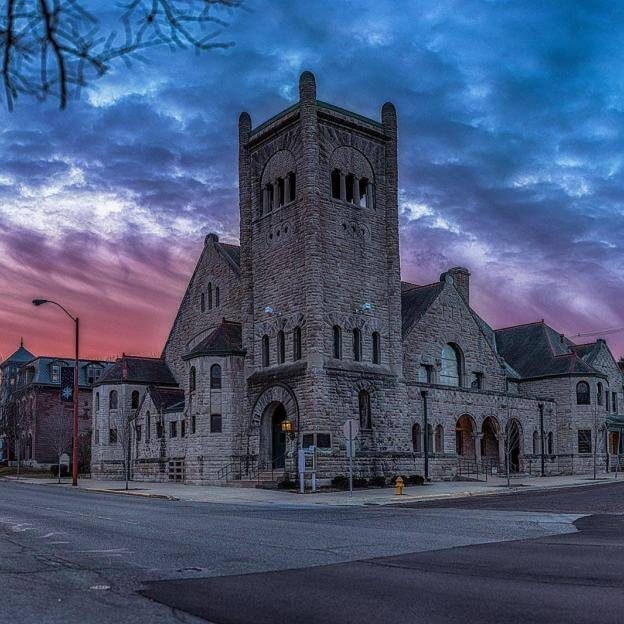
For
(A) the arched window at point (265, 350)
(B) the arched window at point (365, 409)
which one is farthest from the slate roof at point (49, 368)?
(B) the arched window at point (365, 409)

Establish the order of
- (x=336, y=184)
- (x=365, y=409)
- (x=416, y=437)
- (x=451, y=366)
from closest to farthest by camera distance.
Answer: (x=365, y=409) → (x=336, y=184) → (x=416, y=437) → (x=451, y=366)

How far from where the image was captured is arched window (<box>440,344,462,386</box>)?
1916 inches

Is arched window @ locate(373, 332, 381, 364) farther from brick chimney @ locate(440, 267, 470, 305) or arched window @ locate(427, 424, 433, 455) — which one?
brick chimney @ locate(440, 267, 470, 305)

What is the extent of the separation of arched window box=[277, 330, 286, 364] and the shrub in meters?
7.09

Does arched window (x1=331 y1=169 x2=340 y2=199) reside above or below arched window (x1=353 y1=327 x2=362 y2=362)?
above

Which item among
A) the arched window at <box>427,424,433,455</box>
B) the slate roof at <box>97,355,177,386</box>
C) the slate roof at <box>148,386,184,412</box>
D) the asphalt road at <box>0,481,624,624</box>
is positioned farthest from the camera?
the slate roof at <box>97,355,177,386</box>

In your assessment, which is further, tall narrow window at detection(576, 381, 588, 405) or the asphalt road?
tall narrow window at detection(576, 381, 588, 405)

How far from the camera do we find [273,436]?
4269cm

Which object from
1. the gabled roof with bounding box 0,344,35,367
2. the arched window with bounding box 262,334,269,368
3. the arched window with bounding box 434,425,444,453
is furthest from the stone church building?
A: the gabled roof with bounding box 0,344,35,367

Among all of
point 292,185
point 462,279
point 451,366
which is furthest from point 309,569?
point 462,279

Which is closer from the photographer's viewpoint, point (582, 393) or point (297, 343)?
point (297, 343)

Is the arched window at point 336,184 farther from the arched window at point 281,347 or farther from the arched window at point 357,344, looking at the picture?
the arched window at point 281,347

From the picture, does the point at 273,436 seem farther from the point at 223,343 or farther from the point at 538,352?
the point at 538,352

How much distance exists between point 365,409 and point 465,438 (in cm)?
1010
